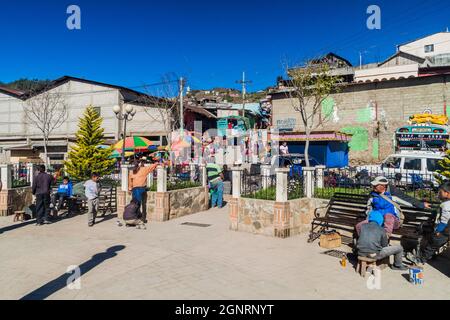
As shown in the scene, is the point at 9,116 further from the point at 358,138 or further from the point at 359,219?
the point at 359,219

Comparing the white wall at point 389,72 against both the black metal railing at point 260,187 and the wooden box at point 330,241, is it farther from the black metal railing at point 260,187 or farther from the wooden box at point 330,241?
the wooden box at point 330,241

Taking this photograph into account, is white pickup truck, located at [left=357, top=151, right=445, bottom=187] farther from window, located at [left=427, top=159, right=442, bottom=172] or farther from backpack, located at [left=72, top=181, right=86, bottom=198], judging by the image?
backpack, located at [left=72, top=181, right=86, bottom=198]

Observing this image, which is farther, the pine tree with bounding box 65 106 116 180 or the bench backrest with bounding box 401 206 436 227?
the pine tree with bounding box 65 106 116 180

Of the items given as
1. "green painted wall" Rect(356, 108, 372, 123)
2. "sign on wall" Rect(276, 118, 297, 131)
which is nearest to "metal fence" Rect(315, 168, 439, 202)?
"green painted wall" Rect(356, 108, 372, 123)

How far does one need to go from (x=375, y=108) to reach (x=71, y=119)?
25.4 meters

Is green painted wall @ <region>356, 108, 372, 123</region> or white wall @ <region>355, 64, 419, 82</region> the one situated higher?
white wall @ <region>355, 64, 419, 82</region>

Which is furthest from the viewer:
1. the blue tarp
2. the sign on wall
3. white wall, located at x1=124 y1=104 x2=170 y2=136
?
white wall, located at x1=124 y1=104 x2=170 y2=136

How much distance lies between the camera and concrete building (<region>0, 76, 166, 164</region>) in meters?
31.0

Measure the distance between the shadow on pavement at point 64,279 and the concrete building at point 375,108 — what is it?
68.8 feet

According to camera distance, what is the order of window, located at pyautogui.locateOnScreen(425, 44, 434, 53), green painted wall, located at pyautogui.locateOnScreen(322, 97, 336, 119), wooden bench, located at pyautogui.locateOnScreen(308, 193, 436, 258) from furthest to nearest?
window, located at pyautogui.locateOnScreen(425, 44, 434, 53) < green painted wall, located at pyautogui.locateOnScreen(322, 97, 336, 119) < wooden bench, located at pyautogui.locateOnScreen(308, 193, 436, 258)

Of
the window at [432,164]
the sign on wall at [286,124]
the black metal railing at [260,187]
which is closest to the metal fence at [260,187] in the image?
the black metal railing at [260,187]

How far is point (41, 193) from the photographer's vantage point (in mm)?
10703

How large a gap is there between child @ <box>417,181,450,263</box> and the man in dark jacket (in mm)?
9841
